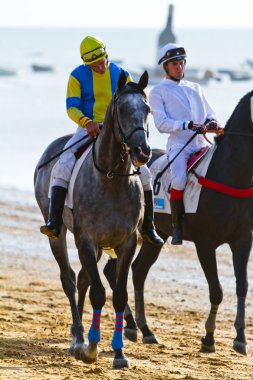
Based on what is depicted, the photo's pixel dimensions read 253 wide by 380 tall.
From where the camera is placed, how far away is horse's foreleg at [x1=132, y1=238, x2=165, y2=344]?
10.9 metres

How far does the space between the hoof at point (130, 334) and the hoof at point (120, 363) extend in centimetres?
208

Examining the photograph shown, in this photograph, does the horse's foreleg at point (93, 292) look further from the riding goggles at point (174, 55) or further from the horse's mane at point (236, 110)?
the riding goggles at point (174, 55)

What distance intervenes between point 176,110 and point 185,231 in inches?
49.8

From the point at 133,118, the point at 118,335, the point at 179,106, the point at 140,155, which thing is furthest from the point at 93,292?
the point at 179,106

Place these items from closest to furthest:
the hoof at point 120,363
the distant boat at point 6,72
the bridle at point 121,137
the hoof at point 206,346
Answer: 1. the bridle at point 121,137
2. the hoof at point 120,363
3. the hoof at point 206,346
4. the distant boat at point 6,72

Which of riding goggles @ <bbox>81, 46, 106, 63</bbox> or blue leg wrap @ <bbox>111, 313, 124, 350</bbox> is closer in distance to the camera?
blue leg wrap @ <bbox>111, 313, 124, 350</bbox>

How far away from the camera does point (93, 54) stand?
30.4ft

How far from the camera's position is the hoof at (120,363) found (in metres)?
8.73

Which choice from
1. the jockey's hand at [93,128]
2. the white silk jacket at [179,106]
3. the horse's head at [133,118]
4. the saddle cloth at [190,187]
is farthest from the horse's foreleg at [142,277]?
the horse's head at [133,118]

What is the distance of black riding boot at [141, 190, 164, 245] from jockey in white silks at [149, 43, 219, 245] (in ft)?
3.92

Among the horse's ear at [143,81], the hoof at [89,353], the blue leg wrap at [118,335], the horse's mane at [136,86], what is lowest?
the hoof at [89,353]

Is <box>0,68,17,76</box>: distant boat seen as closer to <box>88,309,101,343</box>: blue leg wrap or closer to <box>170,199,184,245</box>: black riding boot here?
<box>170,199,184,245</box>: black riding boot

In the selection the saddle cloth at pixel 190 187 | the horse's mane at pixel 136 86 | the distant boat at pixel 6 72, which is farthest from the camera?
the distant boat at pixel 6 72

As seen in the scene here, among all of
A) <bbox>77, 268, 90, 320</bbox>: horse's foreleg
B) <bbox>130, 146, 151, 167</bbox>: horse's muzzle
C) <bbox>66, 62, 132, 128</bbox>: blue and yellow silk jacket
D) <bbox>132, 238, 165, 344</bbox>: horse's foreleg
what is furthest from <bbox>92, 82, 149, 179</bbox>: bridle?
<bbox>132, 238, 165, 344</bbox>: horse's foreleg
